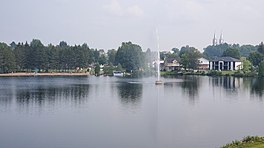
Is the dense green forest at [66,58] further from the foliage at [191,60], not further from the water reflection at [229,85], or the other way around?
the water reflection at [229,85]

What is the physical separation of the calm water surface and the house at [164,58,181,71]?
54.4 metres

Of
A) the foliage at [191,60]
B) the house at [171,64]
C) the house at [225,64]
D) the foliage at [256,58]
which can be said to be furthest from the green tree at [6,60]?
the foliage at [256,58]

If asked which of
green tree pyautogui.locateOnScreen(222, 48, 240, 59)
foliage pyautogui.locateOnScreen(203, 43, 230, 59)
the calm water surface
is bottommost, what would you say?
the calm water surface

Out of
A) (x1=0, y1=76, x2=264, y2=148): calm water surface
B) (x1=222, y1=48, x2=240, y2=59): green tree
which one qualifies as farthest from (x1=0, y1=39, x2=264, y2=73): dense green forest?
(x1=0, y1=76, x2=264, y2=148): calm water surface

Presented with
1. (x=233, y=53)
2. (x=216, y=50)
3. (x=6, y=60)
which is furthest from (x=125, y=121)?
(x=216, y=50)

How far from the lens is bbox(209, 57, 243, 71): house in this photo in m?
79.7

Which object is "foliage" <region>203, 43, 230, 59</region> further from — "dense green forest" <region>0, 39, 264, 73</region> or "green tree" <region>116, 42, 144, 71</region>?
"green tree" <region>116, 42, 144, 71</region>

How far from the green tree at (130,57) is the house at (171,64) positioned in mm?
7906

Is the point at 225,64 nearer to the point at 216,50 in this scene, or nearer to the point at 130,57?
the point at 130,57

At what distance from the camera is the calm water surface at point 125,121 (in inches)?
653

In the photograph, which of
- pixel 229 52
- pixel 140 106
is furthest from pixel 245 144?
pixel 229 52

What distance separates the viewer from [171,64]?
91.8 m

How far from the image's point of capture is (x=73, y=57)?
76.0 metres

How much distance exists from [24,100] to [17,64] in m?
44.1
